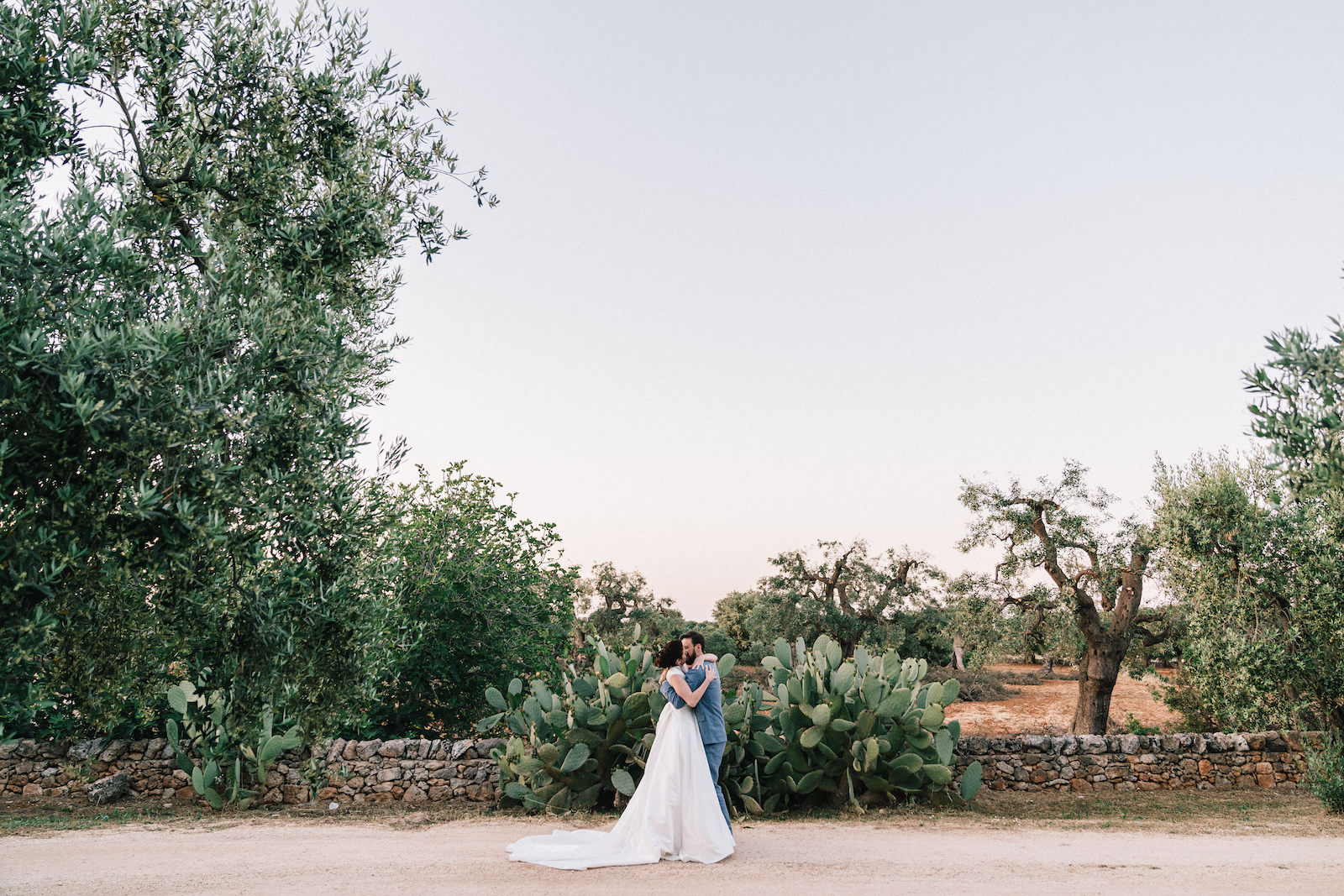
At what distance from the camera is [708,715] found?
7.43 m

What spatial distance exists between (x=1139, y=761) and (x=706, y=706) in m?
8.48

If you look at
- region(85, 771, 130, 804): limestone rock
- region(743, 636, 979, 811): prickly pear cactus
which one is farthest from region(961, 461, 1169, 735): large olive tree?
region(85, 771, 130, 804): limestone rock

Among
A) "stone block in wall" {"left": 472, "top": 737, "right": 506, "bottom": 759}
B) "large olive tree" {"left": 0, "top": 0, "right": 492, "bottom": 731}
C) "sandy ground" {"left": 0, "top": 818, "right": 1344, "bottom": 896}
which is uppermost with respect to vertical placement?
"large olive tree" {"left": 0, "top": 0, "right": 492, "bottom": 731}

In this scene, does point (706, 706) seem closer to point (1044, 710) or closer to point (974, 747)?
point (974, 747)

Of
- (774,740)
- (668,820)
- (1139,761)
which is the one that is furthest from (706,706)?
(1139,761)

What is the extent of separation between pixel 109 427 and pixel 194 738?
8.02 m

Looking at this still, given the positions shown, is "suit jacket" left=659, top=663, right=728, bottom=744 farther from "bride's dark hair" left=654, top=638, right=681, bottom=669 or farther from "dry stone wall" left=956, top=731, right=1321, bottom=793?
"dry stone wall" left=956, top=731, right=1321, bottom=793

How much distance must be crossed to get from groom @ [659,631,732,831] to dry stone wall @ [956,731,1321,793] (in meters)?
5.70

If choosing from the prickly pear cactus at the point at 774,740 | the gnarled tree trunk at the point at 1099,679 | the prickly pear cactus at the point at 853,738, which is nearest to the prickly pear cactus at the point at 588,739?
the prickly pear cactus at the point at 774,740

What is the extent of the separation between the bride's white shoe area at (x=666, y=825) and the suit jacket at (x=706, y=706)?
0.08 meters

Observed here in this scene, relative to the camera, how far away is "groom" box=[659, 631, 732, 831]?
732cm

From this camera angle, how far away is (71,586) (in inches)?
173

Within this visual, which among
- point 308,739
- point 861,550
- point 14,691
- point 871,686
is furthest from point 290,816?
point 861,550

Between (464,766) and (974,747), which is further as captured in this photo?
(974,747)
